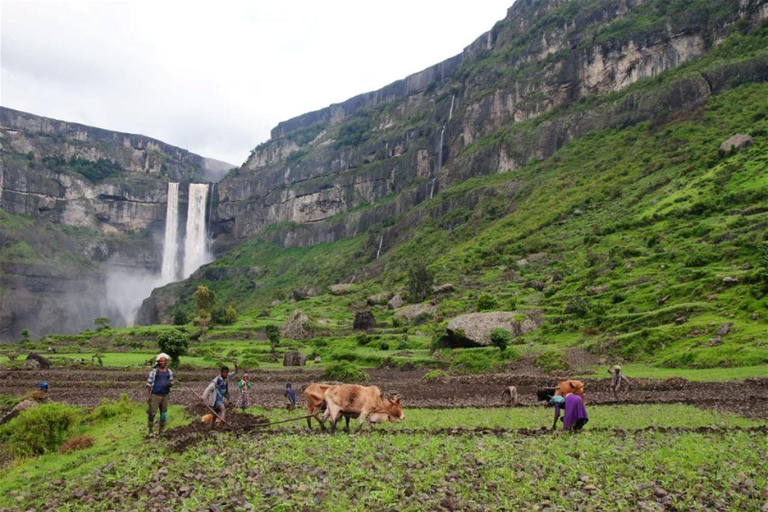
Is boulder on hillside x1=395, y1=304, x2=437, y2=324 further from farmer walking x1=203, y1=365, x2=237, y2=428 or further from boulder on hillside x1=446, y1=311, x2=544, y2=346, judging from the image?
farmer walking x1=203, y1=365, x2=237, y2=428

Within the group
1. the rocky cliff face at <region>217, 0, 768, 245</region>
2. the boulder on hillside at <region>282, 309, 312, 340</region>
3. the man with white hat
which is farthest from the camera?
the rocky cliff face at <region>217, 0, 768, 245</region>

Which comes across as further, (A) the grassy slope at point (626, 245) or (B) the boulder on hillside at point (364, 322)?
(B) the boulder on hillside at point (364, 322)

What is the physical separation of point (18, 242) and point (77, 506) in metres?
154

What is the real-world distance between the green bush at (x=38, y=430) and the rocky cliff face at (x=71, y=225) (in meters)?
125

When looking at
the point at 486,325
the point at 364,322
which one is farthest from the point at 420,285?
the point at 486,325

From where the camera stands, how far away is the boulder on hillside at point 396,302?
70500 millimetres

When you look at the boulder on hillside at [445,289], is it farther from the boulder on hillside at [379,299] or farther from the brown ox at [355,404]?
the brown ox at [355,404]

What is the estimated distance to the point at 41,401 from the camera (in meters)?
22.8

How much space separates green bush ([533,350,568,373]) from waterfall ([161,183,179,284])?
15184cm

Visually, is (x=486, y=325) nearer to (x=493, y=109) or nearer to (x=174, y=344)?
(x=174, y=344)

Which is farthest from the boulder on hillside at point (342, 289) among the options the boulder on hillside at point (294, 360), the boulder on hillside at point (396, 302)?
the boulder on hillside at point (294, 360)

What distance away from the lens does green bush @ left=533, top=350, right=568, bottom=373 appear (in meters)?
31.3

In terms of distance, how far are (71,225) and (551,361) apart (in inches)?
6898

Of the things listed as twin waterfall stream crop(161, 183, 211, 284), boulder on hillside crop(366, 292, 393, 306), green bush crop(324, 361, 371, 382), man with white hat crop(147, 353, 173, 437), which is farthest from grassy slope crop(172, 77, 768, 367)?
twin waterfall stream crop(161, 183, 211, 284)
